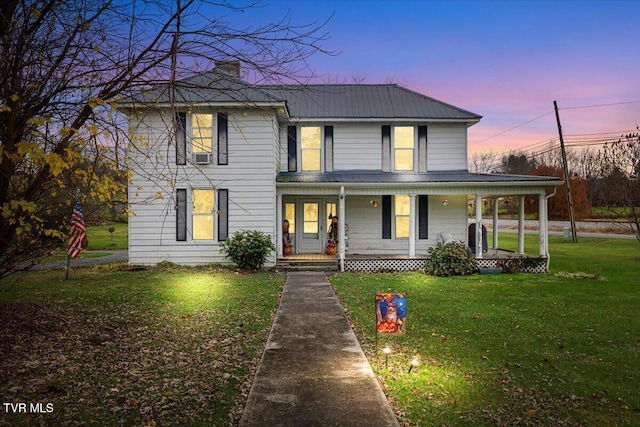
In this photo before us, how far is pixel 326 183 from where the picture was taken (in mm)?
14609

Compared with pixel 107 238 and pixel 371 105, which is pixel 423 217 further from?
pixel 107 238

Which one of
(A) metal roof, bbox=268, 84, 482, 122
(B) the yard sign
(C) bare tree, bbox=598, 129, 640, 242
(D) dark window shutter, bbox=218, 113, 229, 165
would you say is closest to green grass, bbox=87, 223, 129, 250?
(D) dark window shutter, bbox=218, 113, 229, 165

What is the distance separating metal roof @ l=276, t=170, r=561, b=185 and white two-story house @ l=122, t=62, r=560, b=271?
0.13 ft

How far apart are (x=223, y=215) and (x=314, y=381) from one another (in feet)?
36.1

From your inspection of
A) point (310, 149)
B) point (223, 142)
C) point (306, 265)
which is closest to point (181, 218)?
point (223, 142)

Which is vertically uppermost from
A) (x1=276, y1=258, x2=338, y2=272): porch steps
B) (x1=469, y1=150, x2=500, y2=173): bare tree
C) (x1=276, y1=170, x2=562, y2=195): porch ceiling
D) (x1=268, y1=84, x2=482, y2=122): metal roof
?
(x1=469, y1=150, x2=500, y2=173): bare tree

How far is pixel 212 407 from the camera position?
13.9 ft

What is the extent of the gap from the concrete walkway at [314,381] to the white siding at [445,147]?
417 inches

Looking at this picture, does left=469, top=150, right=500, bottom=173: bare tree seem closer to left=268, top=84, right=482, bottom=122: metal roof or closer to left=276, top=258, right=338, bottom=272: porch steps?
left=268, top=84, right=482, bottom=122: metal roof

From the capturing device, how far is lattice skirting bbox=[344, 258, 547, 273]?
1490cm

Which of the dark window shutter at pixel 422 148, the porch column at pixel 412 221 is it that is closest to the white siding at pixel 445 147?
the dark window shutter at pixel 422 148

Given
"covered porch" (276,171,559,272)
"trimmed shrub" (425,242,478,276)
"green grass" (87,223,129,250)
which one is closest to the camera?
"trimmed shrub" (425,242,478,276)

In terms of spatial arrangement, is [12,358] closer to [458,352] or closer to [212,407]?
[212,407]

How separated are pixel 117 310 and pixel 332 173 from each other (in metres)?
10.1
